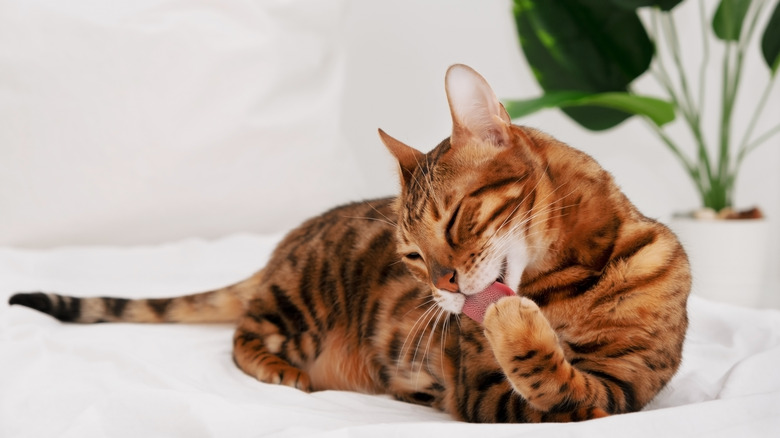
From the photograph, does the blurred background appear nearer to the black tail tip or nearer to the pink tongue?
the black tail tip

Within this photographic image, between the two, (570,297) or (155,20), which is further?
(155,20)

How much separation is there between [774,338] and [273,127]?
1.57m

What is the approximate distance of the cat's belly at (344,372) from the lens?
4.70 ft

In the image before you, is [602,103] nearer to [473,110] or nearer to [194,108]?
[194,108]

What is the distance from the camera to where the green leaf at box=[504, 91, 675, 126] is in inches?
86.0

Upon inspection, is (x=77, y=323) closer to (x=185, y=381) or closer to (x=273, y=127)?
(x=185, y=381)

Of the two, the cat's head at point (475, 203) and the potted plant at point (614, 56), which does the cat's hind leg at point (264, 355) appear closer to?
the cat's head at point (475, 203)

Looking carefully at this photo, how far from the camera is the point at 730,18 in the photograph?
2.52 m

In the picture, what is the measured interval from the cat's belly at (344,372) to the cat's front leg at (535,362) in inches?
20.8

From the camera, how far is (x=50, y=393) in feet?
3.74

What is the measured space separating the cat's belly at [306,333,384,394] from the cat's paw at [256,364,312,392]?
0.23 ft

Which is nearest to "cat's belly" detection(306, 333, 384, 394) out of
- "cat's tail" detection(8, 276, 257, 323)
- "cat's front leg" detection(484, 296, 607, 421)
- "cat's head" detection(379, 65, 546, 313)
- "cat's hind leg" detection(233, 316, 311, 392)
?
"cat's hind leg" detection(233, 316, 311, 392)

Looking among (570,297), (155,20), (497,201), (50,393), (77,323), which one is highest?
(155,20)

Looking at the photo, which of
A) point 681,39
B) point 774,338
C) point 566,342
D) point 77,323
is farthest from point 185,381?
point 681,39
